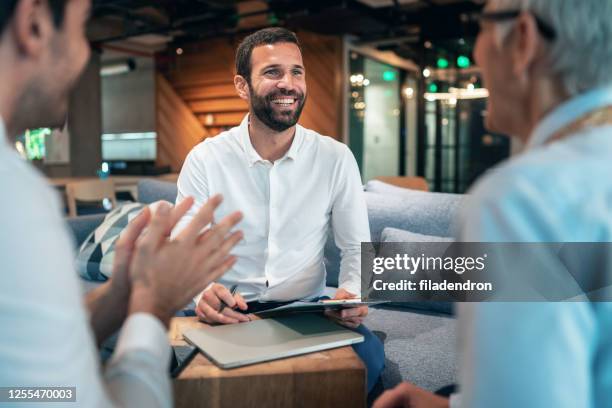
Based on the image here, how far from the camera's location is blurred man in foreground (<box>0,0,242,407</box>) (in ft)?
1.90

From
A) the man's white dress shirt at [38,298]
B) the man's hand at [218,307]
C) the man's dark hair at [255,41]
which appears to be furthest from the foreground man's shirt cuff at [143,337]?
the man's dark hair at [255,41]

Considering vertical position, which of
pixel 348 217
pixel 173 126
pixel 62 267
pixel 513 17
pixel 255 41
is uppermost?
pixel 255 41

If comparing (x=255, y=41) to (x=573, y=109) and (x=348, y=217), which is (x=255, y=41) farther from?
(x=573, y=109)

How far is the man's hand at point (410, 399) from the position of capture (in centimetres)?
99

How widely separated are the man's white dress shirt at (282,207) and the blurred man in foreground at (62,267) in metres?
1.00

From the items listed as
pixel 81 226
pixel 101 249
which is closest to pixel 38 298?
pixel 101 249

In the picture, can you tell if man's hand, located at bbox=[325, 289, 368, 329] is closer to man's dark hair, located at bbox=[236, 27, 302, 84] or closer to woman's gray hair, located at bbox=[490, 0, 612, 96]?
woman's gray hair, located at bbox=[490, 0, 612, 96]

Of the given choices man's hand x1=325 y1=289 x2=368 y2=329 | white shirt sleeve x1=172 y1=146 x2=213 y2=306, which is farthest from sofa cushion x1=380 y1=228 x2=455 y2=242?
man's hand x1=325 y1=289 x2=368 y2=329

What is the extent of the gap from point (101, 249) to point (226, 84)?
24.9 feet

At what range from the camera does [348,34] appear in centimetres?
888

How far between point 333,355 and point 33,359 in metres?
0.74

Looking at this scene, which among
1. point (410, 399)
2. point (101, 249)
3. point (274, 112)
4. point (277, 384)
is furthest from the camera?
point (101, 249)

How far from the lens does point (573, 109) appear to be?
0.73 meters

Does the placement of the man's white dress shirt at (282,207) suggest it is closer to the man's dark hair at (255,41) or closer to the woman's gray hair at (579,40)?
the man's dark hair at (255,41)
